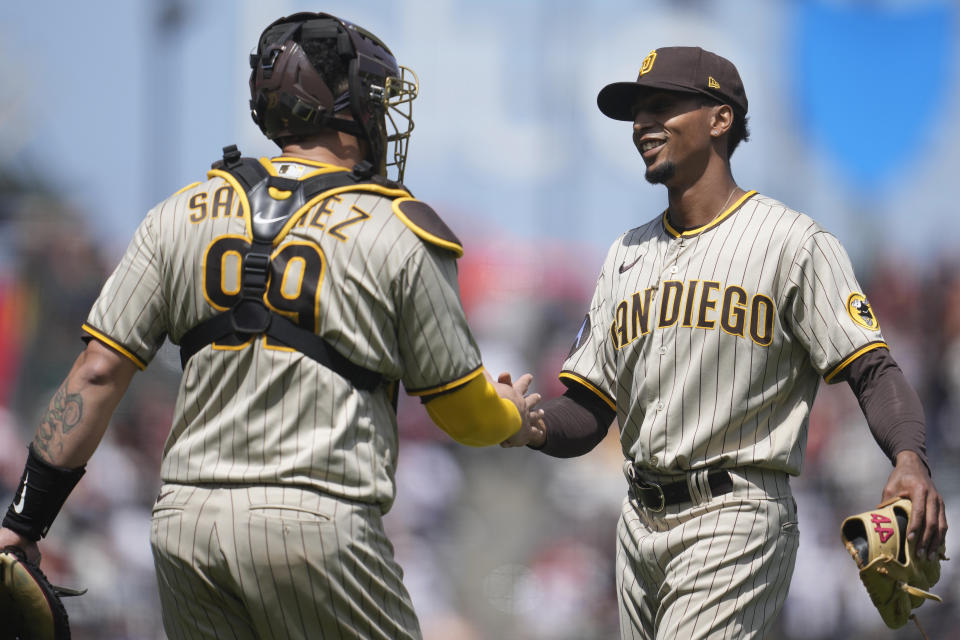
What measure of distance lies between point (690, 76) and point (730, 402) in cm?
106

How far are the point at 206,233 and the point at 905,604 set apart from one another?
203 cm

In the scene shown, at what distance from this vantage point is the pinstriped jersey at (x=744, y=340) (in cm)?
325

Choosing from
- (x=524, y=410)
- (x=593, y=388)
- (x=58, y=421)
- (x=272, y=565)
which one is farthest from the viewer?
(x=593, y=388)

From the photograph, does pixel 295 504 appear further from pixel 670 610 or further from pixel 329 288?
pixel 670 610

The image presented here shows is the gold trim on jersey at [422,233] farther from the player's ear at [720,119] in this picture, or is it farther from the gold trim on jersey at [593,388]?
the player's ear at [720,119]

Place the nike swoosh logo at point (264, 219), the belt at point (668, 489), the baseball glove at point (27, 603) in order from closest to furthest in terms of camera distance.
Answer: the nike swoosh logo at point (264, 219)
the baseball glove at point (27, 603)
the belt at point (668, 489)

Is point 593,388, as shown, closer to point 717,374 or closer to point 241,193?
point 717,374

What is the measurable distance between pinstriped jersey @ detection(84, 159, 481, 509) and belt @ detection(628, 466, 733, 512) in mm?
897

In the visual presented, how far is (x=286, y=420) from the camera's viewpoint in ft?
8.38

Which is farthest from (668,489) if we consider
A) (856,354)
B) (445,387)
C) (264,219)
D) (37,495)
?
(37,495)

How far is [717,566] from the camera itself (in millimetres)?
3178

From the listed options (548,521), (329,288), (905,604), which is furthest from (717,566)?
(548,521)

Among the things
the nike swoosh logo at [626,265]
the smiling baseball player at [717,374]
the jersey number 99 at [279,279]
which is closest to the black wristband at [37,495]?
the jersey number 99 at [279,279]

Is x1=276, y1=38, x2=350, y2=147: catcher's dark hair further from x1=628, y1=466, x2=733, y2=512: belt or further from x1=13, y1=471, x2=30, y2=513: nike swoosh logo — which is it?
x1=628, y1=466, x2=733, y2=512: belt
